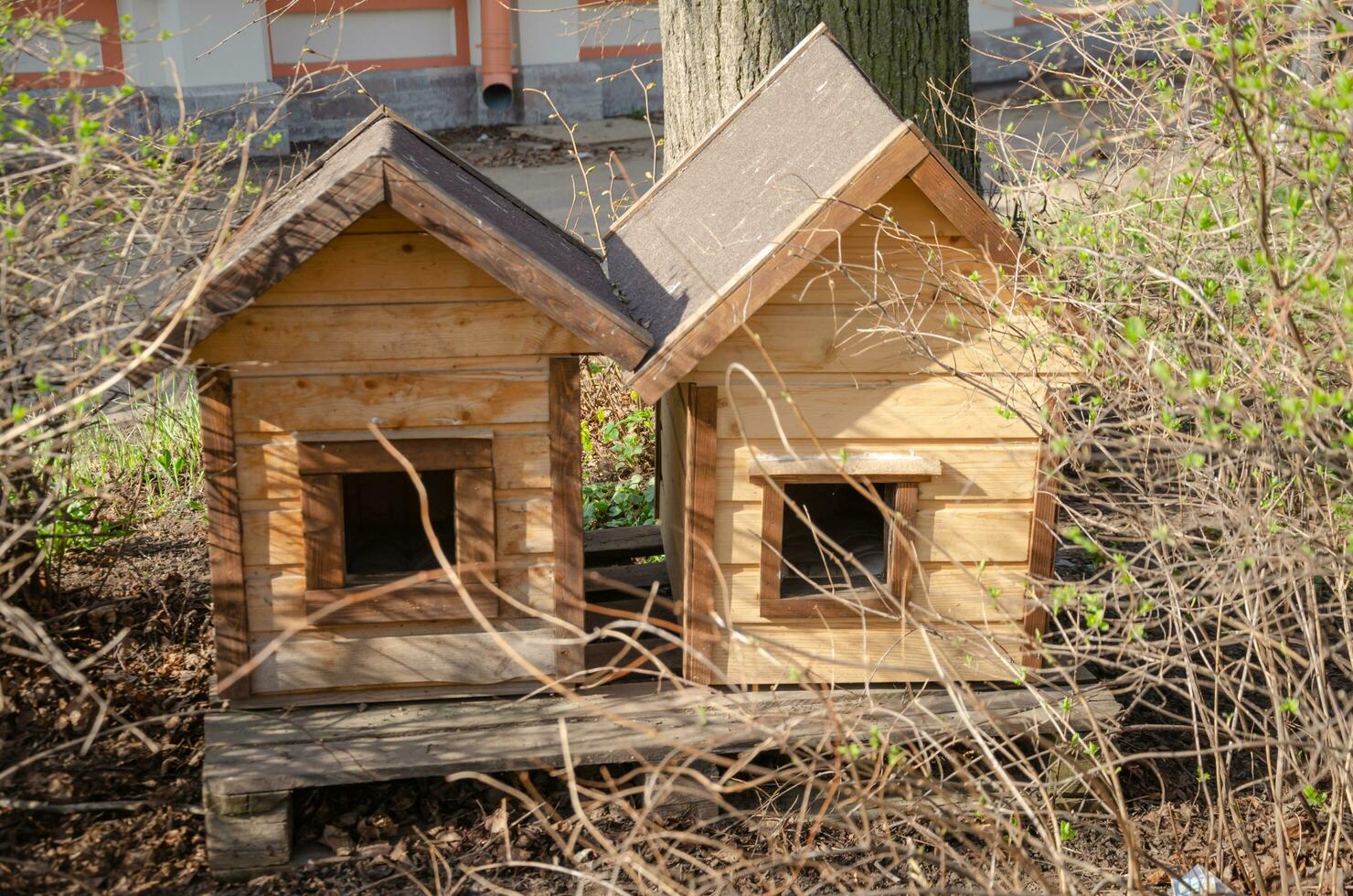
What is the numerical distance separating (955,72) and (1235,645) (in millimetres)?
2650

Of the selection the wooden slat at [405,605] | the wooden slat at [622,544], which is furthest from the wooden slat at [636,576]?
the wooden slat at [405,605]

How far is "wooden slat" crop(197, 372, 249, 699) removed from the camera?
3641 millimetres

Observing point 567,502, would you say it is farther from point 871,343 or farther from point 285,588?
point 871,343

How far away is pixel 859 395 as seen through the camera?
383 cm

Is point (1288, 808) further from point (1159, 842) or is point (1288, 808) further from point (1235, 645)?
point (1235, 645)

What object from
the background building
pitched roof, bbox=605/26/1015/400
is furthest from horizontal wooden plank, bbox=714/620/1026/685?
the background building

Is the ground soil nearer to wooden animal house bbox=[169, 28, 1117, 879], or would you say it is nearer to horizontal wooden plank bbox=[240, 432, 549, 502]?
wooden animal house bbox=[169, 28, 1117, 879]

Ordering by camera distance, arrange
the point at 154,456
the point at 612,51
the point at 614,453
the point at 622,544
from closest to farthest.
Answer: the point at 622,544 < the point at 154,456 < the point at 614,453 < the point at 612,51

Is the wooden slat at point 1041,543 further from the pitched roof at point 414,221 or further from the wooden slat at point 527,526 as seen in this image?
the wooden slat at point 527,526

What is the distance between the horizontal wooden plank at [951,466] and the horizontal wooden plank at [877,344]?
22cm

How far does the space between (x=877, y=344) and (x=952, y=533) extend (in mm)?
650

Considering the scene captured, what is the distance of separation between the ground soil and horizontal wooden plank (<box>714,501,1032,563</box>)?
0.81 meters

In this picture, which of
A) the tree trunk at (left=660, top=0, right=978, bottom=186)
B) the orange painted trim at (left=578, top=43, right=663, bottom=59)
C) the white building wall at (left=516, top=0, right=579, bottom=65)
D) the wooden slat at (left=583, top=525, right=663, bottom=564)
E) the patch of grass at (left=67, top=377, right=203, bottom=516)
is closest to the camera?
the wooden slat at (left=583, top=525, right=663, bottom=564)

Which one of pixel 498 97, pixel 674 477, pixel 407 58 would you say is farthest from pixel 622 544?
pixel 498 97
